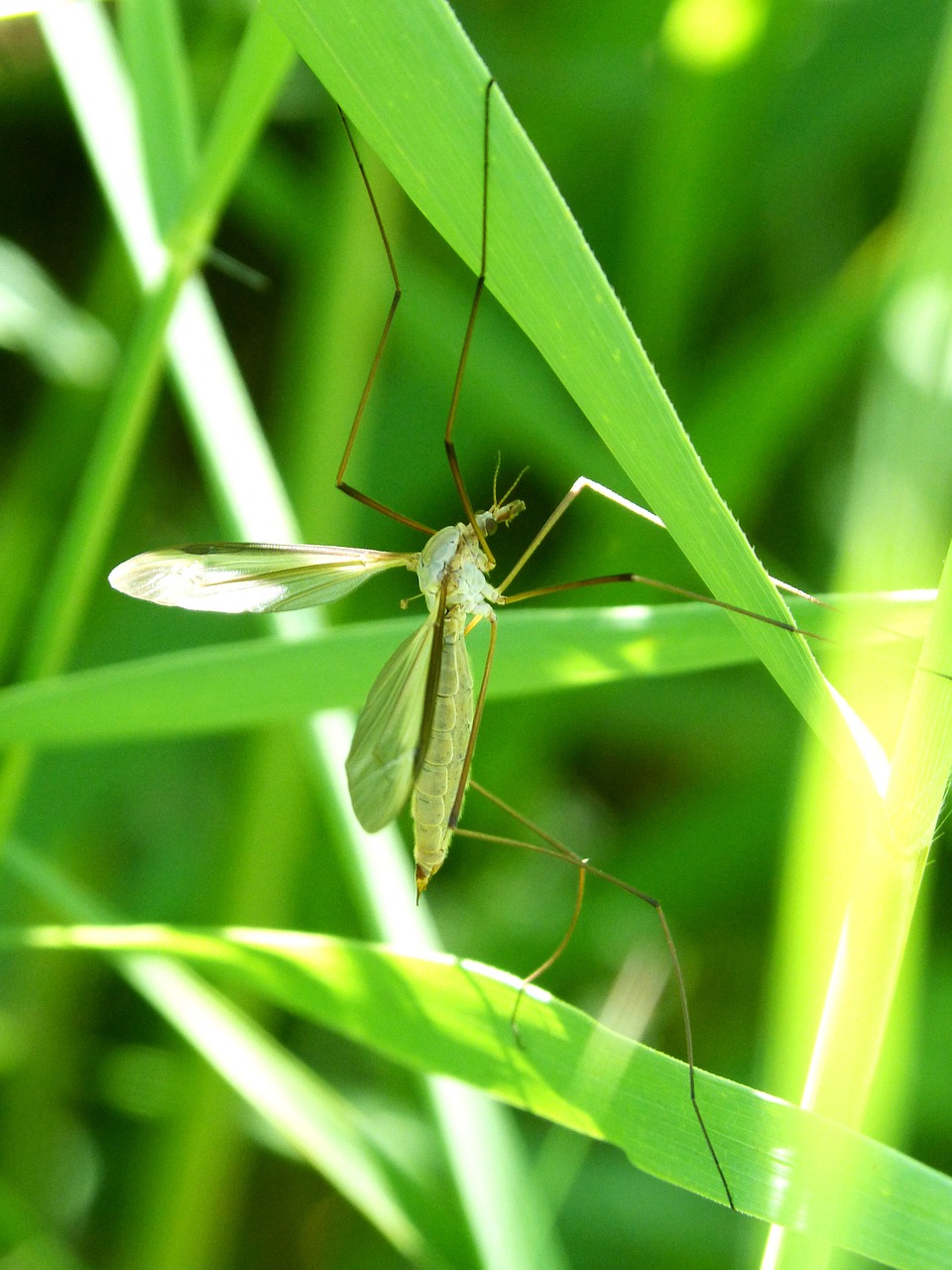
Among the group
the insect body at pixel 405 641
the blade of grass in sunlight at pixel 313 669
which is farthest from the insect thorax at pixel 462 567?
the blade of grass in sunlight at pixel 313 669

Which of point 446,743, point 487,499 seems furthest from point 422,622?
point 487,499

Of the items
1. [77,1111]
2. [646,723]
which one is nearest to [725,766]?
[646,723]

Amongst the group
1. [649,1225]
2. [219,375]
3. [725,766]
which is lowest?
[649,1225]

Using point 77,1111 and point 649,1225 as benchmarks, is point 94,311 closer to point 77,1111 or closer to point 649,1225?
point 77,1111

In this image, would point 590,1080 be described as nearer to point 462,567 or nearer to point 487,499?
point 462,567

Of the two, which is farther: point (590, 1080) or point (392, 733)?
point (392, 733)

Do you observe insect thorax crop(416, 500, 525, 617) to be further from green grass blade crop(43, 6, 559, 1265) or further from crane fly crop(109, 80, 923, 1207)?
green grass blade crop(43, 6, 559, 1265)
